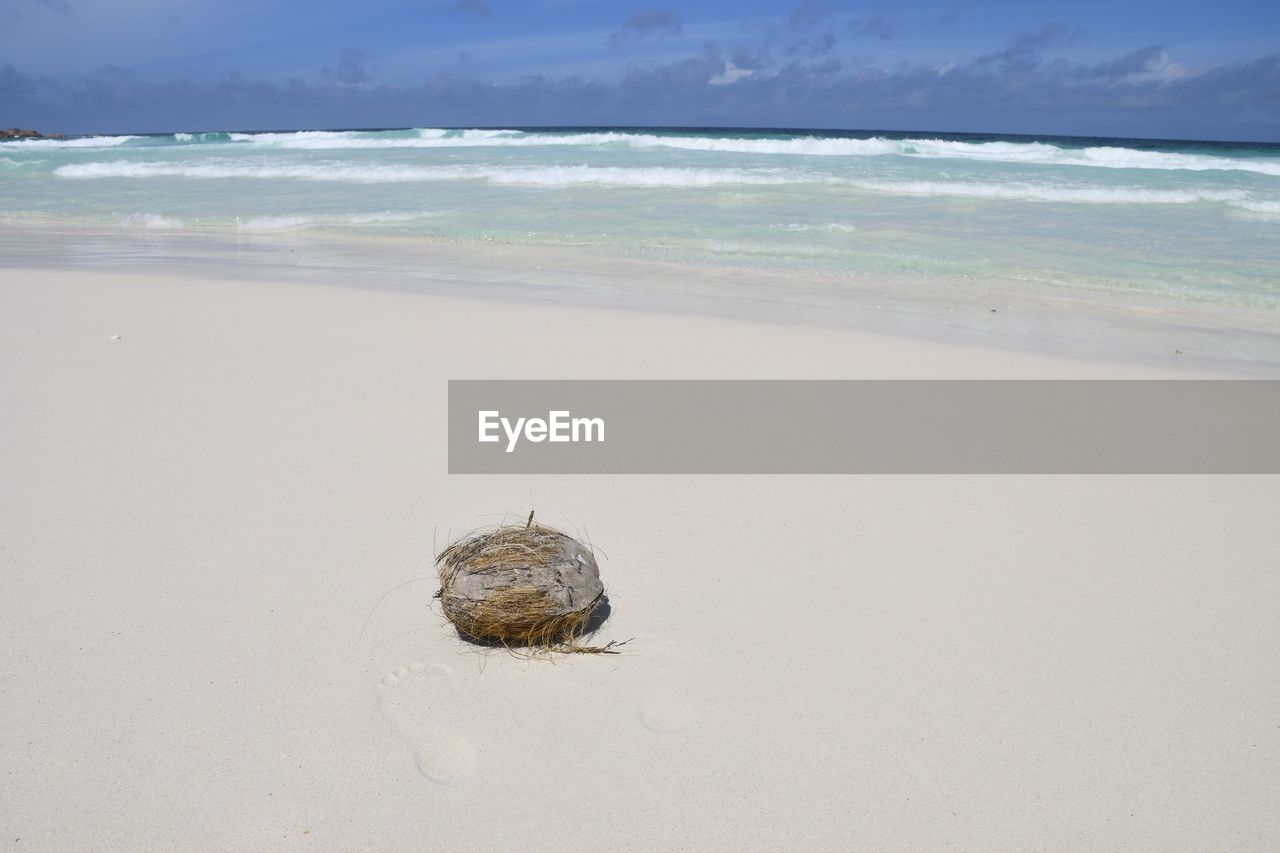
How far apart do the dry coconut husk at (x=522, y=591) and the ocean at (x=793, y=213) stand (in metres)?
4.95

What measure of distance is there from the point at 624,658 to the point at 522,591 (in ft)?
1.30

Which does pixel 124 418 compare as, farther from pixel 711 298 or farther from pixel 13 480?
pixel 711 298

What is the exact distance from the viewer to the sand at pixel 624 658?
7.24 ft

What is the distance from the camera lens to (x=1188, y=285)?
8180 millimetres

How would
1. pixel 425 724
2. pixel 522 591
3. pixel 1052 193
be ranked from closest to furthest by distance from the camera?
pixel 425 724 → pixel 522 591 → pixel 1052 193

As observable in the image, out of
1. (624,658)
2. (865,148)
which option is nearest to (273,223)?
(624,658)

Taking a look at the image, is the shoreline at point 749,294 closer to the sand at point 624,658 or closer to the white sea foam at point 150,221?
the white sea foam at point 150,221

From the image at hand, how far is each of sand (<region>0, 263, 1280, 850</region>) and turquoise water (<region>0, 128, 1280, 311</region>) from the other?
5.03 m

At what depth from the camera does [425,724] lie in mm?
2447

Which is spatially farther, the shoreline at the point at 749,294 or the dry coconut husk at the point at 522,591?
the shoreline at the point at 749,294

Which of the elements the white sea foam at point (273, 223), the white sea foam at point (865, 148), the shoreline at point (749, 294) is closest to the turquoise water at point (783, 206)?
the white sea foam at point (273, 223)

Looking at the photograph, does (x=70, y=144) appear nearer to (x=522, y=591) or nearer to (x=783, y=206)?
(x=783, y=206)

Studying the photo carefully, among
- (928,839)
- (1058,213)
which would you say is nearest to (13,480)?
(928,839)

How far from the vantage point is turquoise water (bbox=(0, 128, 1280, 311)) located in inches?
359
